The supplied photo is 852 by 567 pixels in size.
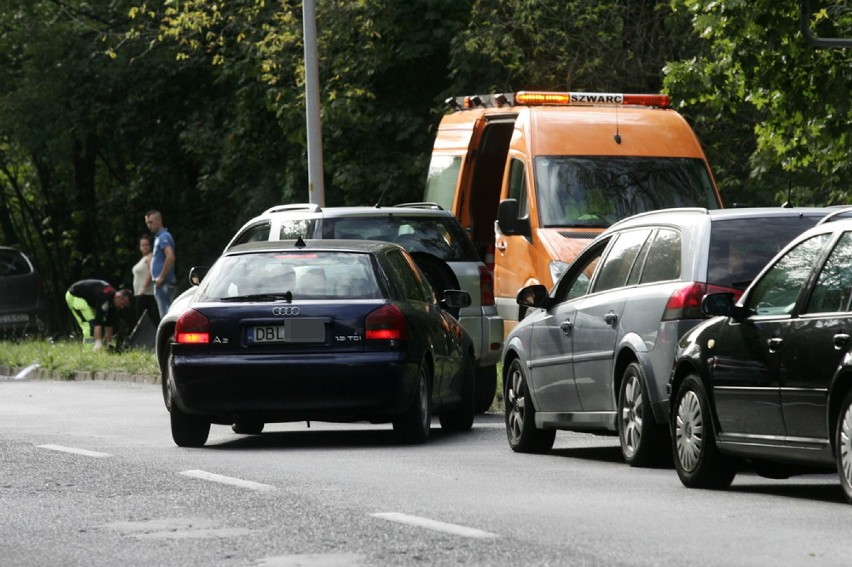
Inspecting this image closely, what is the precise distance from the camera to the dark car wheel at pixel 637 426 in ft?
38.3

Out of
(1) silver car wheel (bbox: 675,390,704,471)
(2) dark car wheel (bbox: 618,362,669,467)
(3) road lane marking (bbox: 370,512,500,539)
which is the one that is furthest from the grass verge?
(3) road lane marking (bbox: 370,512,500,539)

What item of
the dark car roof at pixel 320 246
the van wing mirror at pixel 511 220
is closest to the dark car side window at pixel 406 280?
the dark car roof at pixel 320 246

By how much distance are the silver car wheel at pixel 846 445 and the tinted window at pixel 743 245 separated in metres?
2.23

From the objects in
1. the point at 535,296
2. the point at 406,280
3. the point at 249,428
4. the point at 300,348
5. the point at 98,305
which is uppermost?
the point at 535,296

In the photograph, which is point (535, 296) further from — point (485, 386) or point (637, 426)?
point (485, 386)

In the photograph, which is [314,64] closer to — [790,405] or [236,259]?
[236,259]

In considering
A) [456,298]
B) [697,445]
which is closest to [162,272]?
[456,298]

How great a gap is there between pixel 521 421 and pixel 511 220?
18.7 feet

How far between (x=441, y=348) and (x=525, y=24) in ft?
51.3

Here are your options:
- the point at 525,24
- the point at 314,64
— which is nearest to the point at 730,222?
the point at 314,64

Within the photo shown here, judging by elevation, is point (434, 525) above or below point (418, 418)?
above

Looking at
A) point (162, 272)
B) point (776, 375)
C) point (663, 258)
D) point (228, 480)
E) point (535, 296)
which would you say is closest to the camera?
point (776, 375)

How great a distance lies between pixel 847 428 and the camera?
30.0 ft

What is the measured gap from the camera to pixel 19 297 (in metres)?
34.8
